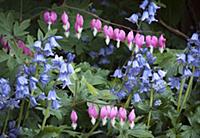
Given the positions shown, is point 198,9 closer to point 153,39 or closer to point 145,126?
point 153,39

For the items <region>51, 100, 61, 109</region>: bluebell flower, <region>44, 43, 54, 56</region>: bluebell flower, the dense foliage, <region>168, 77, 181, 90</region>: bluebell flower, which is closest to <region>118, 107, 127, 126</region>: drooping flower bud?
the dense foliage

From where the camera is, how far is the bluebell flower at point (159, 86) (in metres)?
2.10

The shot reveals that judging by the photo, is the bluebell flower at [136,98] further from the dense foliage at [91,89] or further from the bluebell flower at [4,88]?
the bluebell flower at [4,88]

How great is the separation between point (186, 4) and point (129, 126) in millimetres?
1460

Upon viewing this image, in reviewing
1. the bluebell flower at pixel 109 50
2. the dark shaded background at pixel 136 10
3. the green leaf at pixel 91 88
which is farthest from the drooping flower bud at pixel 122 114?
the dark shaded background at pixel 136 10

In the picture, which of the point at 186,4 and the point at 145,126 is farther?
the point at 186,4

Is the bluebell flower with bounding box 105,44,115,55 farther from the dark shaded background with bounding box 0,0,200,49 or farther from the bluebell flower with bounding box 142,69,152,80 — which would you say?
the bluebell flower with bounding box 142,69,152,80

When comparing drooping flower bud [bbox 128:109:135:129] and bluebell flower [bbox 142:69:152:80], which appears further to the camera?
bluebell flower [bbox 142:69:152:80]

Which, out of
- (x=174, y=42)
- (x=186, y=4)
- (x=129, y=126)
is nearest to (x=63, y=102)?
(x=129, y=126)

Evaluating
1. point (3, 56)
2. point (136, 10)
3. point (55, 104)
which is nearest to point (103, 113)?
point (55, 104)

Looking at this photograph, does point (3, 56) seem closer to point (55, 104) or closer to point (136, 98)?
point (55, 104)

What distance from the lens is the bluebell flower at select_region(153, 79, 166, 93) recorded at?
210 cm

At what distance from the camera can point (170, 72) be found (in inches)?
89.4

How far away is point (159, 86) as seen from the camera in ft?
6.98
